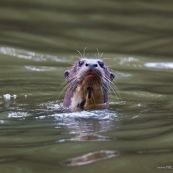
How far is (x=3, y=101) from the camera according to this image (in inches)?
286

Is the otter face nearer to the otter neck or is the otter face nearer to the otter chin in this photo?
the otter chin

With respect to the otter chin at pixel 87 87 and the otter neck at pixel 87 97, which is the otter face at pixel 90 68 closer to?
the otter chin at pixel 87 87

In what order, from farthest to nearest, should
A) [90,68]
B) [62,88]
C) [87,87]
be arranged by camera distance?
[62,88] < [87,87] < [90,68]

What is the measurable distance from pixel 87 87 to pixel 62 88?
1.81m

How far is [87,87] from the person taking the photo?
Result: 6.58 m

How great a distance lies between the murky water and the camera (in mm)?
4203

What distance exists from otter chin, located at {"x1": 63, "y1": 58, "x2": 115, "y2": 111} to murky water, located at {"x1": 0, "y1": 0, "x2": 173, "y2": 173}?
0.52 feet

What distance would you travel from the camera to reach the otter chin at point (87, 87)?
643 centimetres

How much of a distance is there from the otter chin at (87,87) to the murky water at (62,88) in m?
0.16

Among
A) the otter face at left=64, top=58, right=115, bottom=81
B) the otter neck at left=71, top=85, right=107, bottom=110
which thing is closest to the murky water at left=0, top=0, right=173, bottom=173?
the otter neck at left=71, top=85, right=107, bottom=110

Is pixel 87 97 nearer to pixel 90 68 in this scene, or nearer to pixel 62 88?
pixel 90 68

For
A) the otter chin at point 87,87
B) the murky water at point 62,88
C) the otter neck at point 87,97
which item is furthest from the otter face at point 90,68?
the murky water at point 62,88

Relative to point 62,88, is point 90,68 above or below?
above

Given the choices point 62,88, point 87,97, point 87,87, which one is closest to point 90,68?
point 87,87
